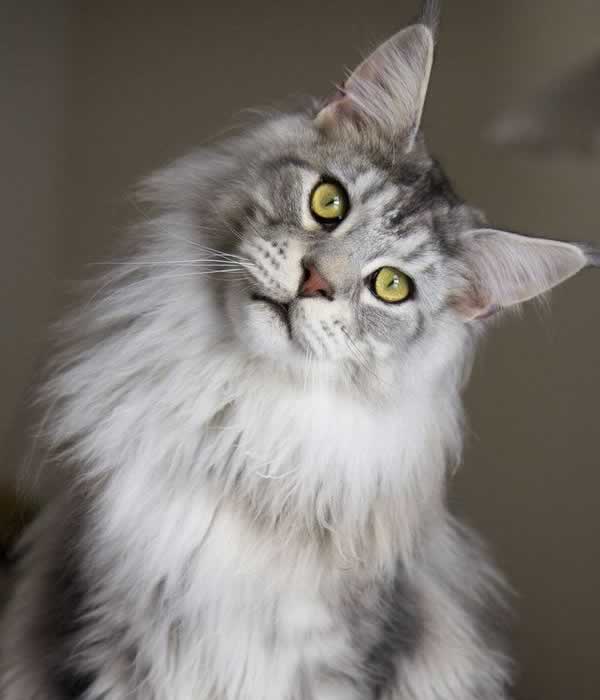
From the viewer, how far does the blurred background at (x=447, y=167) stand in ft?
5.68

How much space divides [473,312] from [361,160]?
26cm

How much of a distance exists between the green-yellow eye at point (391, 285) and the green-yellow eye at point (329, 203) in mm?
93

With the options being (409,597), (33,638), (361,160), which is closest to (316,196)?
(361,160)

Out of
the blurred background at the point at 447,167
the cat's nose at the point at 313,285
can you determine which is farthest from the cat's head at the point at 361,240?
the blurred background at the point at 447,167

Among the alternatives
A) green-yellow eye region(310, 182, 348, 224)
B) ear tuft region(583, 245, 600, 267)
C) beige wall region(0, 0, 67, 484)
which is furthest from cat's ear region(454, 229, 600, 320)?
beige wall region(0, 0, 67, 484)

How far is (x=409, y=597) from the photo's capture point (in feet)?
4.43

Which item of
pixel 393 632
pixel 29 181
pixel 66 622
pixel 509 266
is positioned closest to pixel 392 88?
pixel 509 266

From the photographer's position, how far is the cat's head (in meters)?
1.13

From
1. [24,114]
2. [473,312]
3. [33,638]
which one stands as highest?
[24,114]

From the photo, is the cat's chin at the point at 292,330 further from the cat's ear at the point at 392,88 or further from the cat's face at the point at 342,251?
the cat's ear at the point at 392,88

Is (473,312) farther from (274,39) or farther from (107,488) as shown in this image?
(274,39)

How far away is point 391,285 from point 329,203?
14 centimetres

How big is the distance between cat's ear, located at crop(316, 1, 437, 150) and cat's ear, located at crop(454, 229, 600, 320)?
0.63 ft

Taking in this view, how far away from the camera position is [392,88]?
124 cm
